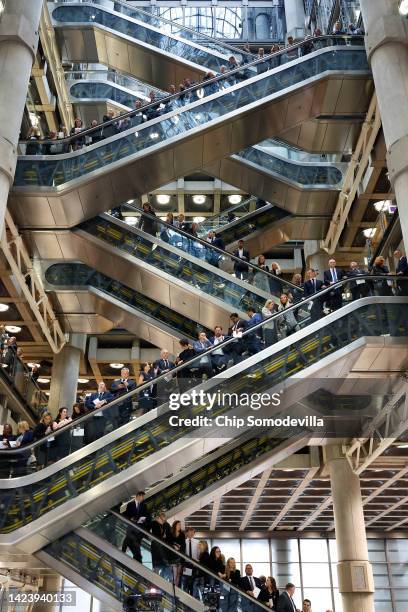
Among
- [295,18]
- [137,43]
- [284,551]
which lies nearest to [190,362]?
[137,43]

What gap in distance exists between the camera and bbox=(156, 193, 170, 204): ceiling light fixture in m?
27.0

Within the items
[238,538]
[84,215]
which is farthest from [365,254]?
[238,538]

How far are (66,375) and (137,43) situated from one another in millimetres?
11588

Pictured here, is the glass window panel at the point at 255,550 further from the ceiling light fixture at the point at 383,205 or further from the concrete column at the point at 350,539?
the ceiling light fixture at the point at 383,205

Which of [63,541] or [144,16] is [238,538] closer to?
[63,541]

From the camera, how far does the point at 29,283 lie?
1755 centimetres

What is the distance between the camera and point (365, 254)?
65.5 ft

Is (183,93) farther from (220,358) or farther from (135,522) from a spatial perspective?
(135,522)

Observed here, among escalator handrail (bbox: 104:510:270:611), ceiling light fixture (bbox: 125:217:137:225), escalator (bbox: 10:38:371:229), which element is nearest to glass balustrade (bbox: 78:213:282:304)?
ceiling light fixture (bbox: 125:217:137:225)

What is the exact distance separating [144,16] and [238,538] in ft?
77.0

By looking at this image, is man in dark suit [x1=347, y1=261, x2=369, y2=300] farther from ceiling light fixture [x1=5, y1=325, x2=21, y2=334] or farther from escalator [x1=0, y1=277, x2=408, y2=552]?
ceiling light fixture [x1=5, y1=325, x2=21, y2=334]

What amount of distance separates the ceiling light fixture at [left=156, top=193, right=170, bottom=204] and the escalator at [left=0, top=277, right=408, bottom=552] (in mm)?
16330

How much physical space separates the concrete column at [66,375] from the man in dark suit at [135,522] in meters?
9.79

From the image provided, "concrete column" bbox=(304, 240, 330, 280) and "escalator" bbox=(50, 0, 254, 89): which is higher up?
"escalator" bbox=(50, 0, 254, 89)
